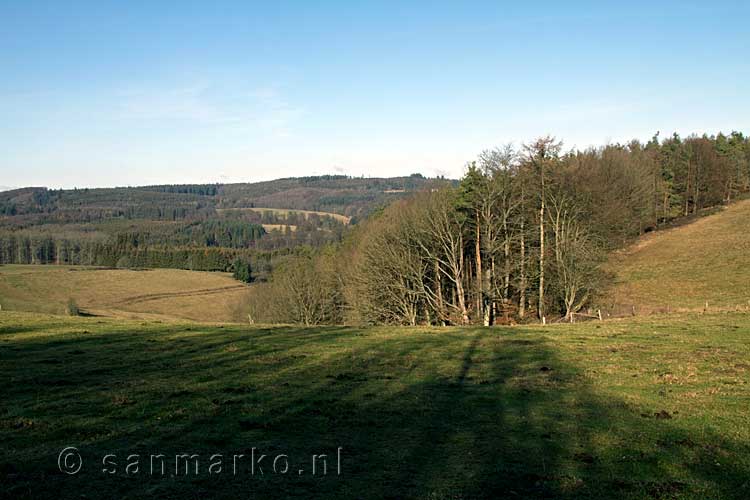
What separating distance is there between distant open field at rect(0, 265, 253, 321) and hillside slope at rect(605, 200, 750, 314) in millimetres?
59082

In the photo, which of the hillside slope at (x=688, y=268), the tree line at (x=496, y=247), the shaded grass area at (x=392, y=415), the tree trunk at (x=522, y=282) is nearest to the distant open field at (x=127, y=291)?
the tree line at (x=496, y=247)

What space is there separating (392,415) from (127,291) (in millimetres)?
117882

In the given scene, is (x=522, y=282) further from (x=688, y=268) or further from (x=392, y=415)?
(x=392, y=415)

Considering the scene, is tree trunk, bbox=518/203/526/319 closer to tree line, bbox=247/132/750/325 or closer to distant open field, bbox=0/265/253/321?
tree line, bbox=247/132/750/325

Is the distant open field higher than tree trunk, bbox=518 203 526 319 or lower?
lower

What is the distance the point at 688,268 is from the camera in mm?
66000

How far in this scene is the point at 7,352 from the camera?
22859 mm

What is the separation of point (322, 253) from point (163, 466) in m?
77.1

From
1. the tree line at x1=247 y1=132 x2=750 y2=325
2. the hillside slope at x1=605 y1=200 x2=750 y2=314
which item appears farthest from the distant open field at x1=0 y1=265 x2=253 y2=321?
the hillside slope at x1=605 y1=200 x2=750 y2=314

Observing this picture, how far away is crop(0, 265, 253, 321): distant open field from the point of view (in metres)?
101

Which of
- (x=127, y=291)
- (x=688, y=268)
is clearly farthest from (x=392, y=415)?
(x=127, y=291)

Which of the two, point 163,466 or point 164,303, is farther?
point 164,303

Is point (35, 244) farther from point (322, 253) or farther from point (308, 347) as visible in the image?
point (308, 347)

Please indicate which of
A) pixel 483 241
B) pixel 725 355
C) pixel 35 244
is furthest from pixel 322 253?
pixel 35 244
